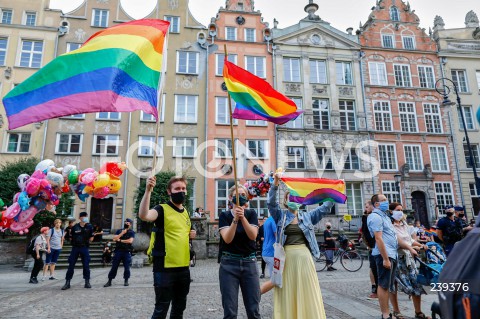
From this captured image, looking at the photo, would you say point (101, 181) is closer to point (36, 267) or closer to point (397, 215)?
point (36, 267)

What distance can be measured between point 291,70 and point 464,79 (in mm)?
16290

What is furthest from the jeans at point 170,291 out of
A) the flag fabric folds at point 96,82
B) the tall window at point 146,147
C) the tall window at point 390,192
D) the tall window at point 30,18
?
the tall window at point 30,18

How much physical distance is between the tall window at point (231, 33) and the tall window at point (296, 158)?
10.8 m

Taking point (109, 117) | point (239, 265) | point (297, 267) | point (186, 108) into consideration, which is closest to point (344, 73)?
point (186, 108)

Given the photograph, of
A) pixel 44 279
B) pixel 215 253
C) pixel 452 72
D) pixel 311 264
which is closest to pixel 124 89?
pixel 311 264

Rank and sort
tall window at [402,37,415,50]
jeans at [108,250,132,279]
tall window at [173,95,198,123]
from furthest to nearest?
1. tall window at [402,37,415,50]
2. tall window at [173,95,198,123]
3. jeans at [108,250,132,279]

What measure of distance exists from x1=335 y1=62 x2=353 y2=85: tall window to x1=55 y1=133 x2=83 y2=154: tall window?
2149cm

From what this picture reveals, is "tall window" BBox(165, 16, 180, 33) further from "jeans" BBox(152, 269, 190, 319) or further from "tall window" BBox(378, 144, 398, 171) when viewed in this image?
"jeans" BBox(152, 269, 190, 319)

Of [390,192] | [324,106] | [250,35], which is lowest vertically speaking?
[390,192]

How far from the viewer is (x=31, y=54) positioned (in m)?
25.1

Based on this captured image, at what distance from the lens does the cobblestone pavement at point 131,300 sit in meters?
6.21

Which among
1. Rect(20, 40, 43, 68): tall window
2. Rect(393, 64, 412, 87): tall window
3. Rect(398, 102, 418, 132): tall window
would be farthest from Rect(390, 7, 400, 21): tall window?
Rect(20, 40, 43, 68): tall window

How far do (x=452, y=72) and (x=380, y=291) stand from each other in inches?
1237

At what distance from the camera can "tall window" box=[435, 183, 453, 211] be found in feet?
86.2
